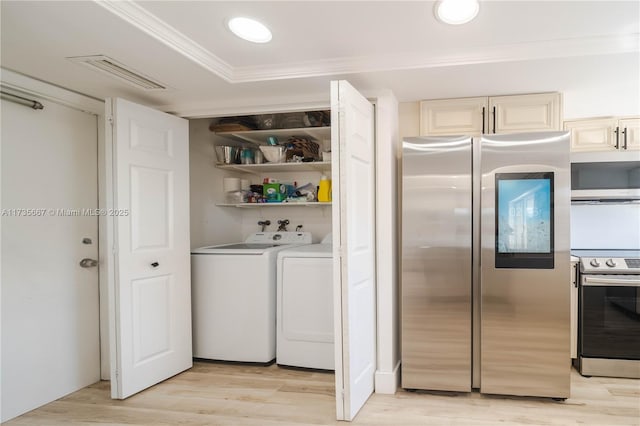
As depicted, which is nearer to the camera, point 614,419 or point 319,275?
point 614,419

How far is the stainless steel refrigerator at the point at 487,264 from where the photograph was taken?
8.98 ft

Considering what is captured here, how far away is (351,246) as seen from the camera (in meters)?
2.53

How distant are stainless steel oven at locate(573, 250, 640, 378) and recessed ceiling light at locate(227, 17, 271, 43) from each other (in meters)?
2.66

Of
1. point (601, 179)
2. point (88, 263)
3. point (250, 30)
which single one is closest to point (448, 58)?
point (250, 30)

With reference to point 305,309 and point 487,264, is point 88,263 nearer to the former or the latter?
point 305,309

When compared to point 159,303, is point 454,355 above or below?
below

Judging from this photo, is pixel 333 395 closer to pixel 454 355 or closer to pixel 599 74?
pixel 454 355

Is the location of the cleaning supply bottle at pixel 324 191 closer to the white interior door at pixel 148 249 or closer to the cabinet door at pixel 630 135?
the white interior door at pixel 148 249

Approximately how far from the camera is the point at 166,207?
3.18 m

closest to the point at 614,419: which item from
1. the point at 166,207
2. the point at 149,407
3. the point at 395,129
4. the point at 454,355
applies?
the point at 454,355

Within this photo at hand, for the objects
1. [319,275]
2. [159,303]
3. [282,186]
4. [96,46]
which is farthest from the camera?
[282,186]

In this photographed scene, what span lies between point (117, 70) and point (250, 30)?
89 cm

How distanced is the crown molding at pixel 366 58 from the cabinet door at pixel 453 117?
69cm

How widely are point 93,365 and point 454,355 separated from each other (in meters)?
2.49
